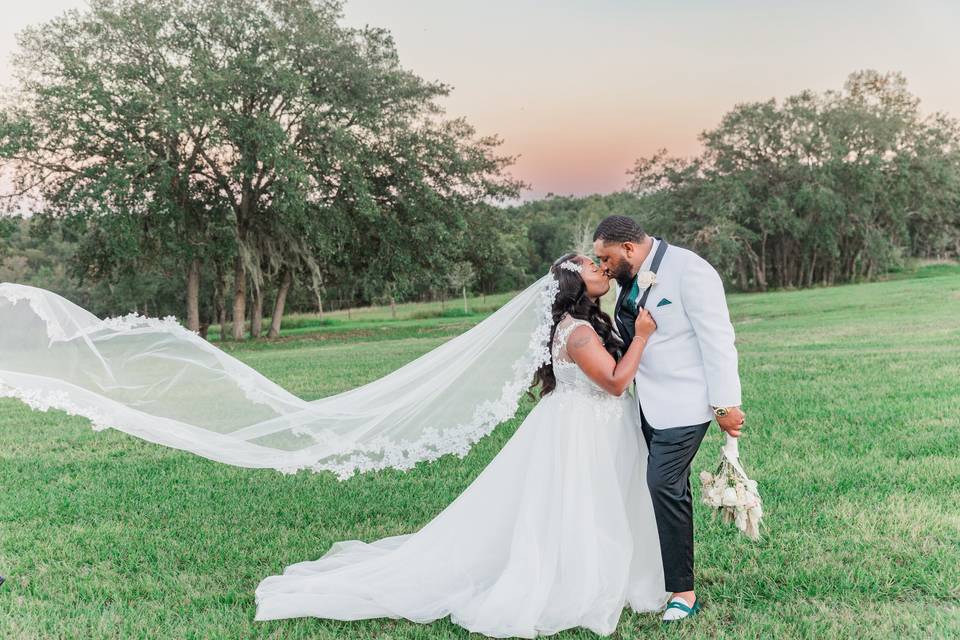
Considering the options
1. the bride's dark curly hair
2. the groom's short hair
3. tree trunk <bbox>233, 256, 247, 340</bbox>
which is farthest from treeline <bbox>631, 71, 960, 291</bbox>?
the groom's short hair

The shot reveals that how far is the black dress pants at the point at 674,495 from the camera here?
3818 mm

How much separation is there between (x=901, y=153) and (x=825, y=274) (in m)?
9.51

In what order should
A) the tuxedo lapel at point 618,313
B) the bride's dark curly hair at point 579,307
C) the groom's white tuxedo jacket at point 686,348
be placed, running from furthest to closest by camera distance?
the bride's dark curly hair at point 579,307
the tuxedo lapel at point 618,313
the groom's white tuxedo jacket at point 686,348

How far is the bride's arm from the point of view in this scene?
12.5ft

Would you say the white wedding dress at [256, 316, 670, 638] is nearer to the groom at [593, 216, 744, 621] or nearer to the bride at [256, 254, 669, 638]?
the bride at [256, 254, 669, 638]

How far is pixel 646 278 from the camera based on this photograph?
3742 millimetres

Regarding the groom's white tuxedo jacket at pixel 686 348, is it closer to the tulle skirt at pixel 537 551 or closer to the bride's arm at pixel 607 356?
the bride's arm at pixel 607 356

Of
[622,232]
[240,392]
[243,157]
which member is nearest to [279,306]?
[243,157]

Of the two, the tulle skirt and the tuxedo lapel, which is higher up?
the tuxedo lapel

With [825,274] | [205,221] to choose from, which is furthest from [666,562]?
[825,274]

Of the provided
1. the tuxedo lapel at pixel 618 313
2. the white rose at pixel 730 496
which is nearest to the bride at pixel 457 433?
the tuxedo lapel at pixel 618 313

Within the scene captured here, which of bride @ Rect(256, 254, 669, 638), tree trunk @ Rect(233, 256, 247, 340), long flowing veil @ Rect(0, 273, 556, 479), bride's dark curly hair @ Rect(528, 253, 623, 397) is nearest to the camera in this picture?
bride @ Rect(256, 254, 669, 638)

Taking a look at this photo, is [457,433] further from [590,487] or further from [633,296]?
[633,296]

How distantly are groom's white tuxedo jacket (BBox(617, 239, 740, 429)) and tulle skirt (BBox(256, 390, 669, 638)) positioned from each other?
0.44 m
